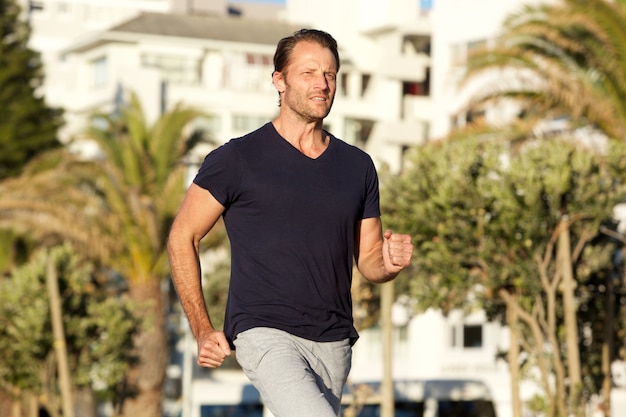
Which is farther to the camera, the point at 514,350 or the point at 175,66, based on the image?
the point at 175,66

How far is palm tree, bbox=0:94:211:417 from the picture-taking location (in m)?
38.3

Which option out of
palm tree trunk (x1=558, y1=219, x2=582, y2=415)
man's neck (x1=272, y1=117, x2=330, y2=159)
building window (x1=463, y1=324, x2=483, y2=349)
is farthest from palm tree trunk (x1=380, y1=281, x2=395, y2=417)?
building window (x1=463, y1=324, x2=483, y2=349)

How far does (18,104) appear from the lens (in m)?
55.8

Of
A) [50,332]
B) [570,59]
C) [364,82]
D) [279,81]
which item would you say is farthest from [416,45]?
[279,81]

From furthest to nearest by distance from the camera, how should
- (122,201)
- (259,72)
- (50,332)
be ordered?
1. (259,72)
2. (122,201)
3. (50,332)

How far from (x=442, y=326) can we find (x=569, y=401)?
40.9 meters

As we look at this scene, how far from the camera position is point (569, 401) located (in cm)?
2206

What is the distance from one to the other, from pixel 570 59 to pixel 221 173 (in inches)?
752

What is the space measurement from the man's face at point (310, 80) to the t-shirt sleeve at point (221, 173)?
1.08 ft

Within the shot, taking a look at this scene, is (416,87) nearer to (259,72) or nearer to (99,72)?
(259,72)

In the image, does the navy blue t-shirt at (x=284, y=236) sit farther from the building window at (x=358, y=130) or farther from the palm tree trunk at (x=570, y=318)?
the building window at (x=358, y=130)

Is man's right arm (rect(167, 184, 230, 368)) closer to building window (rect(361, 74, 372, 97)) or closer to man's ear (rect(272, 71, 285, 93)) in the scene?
man's ear (rect(272, 71, 285, 93))

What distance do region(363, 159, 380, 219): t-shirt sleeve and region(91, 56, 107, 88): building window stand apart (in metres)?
73.6

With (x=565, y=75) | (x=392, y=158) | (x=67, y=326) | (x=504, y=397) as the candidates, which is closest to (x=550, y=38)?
(x=565, y=75)
